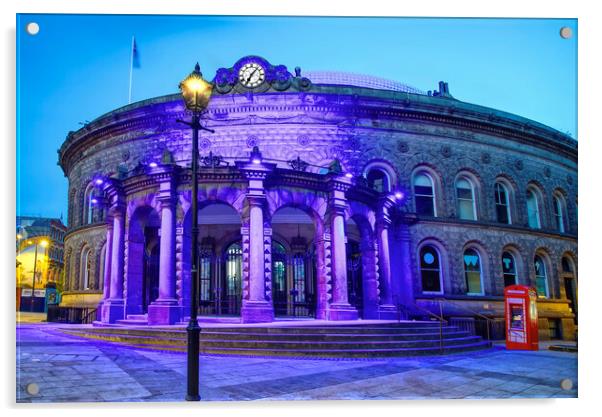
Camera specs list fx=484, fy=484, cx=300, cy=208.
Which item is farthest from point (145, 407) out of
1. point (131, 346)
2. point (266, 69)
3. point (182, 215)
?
point (266, 69)

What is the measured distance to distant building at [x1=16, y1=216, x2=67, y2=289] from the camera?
8398 millimetres

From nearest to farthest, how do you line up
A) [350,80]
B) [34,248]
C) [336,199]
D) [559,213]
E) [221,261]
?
[34,248] → [336,199] → [350,80] → [221,261] → [559,213]

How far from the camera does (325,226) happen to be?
45.4 ft

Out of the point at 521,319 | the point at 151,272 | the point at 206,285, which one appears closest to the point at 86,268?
the point at 151,272

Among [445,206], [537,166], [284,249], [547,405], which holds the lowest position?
[547,405]

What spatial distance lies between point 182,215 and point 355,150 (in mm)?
7196

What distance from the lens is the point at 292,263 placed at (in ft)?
57.6

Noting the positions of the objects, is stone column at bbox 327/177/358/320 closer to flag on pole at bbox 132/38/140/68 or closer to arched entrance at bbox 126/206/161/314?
arched entrance at bbox 126/206/161/314

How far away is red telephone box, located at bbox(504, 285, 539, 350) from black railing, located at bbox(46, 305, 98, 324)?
12.4 m

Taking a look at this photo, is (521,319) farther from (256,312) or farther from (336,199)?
(256,312)

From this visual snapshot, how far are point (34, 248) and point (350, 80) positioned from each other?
11415 millimetres

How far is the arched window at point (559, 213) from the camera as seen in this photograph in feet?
56.0
